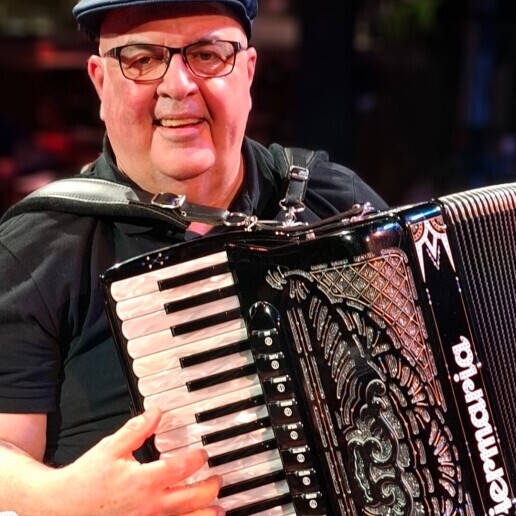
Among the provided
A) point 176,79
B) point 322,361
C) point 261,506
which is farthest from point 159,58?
point 261,506

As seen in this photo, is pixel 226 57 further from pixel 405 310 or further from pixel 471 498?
pixel 471 498

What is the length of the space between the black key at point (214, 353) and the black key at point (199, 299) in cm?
8

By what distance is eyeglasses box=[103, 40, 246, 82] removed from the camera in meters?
1.90

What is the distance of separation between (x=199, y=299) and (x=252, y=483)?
0.35 m

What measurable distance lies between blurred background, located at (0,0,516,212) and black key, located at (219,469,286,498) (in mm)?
5382

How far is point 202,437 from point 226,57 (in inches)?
28.5

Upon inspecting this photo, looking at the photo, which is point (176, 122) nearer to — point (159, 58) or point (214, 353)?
point (159, 58)

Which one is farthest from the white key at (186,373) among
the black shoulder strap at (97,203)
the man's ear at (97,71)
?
the man's ear at (97,71)

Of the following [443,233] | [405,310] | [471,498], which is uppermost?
[443,233]

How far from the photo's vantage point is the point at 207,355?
5.82 ft

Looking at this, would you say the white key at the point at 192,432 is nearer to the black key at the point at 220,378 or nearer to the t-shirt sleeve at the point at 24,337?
the black key at the point at 220,378

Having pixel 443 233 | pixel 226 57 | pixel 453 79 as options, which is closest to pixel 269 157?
pixel 226 57

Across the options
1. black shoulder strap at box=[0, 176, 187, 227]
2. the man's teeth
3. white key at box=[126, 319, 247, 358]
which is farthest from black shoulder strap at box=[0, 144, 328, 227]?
white key at box=[126, 319, 247, 358]

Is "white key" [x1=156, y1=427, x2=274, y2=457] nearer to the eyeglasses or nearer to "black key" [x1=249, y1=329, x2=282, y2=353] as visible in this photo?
"black key" [x1=249, y1=329, x2=282, y2=353]
